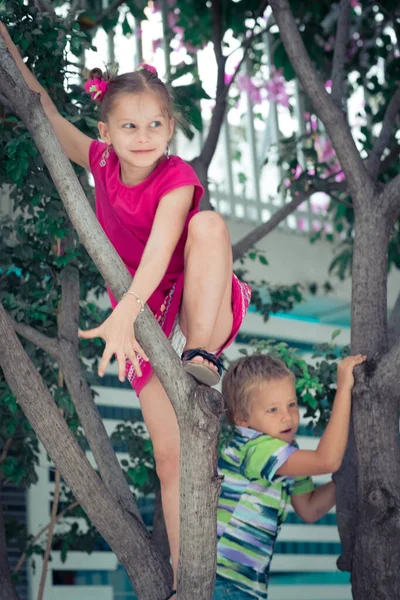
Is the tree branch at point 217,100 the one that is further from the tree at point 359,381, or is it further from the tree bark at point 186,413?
the tree bark at point 186,413

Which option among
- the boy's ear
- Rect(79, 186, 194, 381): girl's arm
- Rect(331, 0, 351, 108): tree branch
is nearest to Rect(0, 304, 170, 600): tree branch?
Rect(79, 186, 194, 381): girl's arm

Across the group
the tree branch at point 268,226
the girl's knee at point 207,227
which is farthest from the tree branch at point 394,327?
the girl's knee at point 207,227

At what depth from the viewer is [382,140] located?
8.96 feet

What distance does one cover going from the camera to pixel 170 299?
2.00 meters

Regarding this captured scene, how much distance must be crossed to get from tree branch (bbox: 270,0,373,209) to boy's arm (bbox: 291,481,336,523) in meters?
0.74

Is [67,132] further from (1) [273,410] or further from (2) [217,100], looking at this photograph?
(2) [217,100]

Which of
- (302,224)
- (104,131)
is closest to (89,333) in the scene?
(104,131)

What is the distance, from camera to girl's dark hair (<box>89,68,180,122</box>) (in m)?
1.97

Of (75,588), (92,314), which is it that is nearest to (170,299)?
(92,314)

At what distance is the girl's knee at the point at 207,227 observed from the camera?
1.73 metres

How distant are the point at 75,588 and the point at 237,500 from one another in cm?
171

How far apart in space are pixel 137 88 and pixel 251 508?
3.39ft

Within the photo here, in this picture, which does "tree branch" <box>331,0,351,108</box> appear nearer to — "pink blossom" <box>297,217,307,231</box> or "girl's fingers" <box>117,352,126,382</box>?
"girl's fingers" <box>117,352,126,382</box>

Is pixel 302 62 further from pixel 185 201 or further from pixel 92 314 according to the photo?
pixel 92 314
